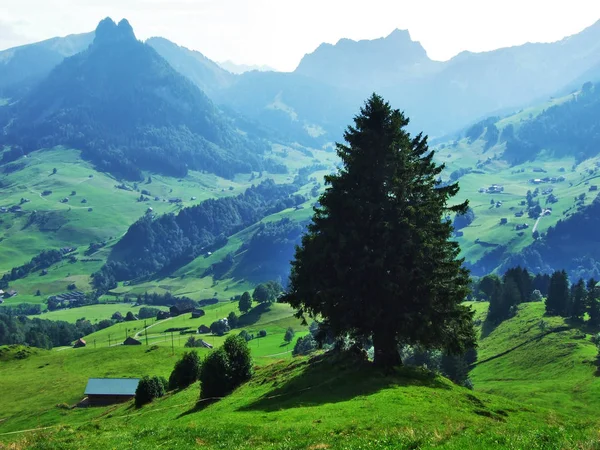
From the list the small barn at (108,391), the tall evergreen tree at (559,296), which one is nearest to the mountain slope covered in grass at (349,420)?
the small barn at (108,391)

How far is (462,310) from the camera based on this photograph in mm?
50750

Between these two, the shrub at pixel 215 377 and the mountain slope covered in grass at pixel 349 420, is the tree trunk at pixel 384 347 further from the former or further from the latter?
Result: the shrub at pixel 215 377

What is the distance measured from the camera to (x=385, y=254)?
48438mm

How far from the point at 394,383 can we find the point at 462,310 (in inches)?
420

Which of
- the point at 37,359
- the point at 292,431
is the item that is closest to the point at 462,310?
the point at 292,431

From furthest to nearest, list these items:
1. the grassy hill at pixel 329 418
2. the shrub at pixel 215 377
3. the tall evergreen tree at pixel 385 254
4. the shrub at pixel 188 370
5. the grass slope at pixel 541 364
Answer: the grass slope at pixel 541 364
the shrub at pixel 188 370
the shrub at pixel 215 377
the tall evergreen tree at pixel 385 254
the grassy hill at pixel 329 418

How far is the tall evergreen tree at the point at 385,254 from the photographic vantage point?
Answer: 48781 mm

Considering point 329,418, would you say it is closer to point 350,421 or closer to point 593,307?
point 350,421

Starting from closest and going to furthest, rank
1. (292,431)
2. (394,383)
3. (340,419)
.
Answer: (292,431), (340,419), (394,383)

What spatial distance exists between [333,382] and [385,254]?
11841mm

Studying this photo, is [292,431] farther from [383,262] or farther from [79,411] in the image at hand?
[79,411]

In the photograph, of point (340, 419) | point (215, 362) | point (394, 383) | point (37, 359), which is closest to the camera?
point (340, 419)

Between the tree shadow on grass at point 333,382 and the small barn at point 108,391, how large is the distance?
63823 mm

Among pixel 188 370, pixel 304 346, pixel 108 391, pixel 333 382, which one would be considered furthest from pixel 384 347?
pixel 304 346
